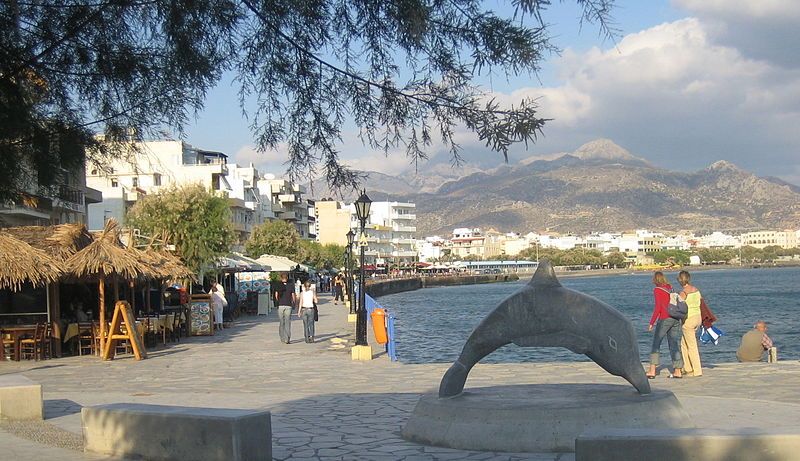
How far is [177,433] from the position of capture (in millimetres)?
7984

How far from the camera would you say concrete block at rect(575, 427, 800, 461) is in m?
5.81

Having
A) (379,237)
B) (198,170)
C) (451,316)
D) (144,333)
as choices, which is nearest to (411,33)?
(144,333)

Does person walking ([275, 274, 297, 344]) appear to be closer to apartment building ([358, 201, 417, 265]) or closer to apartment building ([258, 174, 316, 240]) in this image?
apartment building ([258, 174, 316, 240])

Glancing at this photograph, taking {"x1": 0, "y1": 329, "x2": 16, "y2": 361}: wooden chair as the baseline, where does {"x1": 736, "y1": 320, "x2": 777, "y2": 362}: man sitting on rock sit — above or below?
below

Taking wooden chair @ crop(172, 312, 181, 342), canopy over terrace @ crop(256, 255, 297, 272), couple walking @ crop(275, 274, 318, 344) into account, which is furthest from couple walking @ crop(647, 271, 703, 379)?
canopy over terrace @ crop(256, 255, 297, 272)

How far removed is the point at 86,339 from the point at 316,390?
8773mm

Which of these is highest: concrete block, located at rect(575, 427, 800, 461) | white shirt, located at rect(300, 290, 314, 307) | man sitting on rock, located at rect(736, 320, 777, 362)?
white shirt, located at rect(300, 290, 314, 307)

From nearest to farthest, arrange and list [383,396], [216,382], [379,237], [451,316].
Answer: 1. [383,396]
2. [216,382]
3. [451,316]
4. [379,237]

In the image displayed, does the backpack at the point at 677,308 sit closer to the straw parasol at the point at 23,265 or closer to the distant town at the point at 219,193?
the distant town at the point at 219,193

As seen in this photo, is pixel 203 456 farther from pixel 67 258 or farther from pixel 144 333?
pixel 144 333

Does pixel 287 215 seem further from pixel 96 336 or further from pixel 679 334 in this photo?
pixel 679 334

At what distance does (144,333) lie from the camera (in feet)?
72.2

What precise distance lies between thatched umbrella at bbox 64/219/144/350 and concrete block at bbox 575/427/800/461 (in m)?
14.8

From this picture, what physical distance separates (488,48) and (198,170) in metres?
67.7
